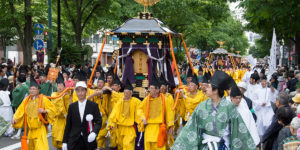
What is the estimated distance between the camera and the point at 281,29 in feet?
60.7

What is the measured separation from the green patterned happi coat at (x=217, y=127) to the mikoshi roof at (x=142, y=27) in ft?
19.4

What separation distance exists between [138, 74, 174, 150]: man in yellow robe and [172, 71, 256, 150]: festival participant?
11.8 feet

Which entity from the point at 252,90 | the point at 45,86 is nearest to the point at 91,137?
the point at 252,90

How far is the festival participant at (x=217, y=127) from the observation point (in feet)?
16.0

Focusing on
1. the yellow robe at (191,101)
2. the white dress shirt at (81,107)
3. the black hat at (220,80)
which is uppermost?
the black hat at (220,80)

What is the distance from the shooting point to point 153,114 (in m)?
8.73

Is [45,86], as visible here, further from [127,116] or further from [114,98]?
[127,116]

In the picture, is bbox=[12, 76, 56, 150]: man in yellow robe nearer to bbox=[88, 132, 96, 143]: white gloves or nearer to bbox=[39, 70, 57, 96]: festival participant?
bbox=[88, 132, 96, 143]: white gloves

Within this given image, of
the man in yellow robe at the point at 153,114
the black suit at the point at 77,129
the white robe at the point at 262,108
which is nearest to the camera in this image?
the black suit at the point at 77,129

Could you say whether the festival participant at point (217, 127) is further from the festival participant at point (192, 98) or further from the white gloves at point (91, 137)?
the festival participant at point (192, 98)

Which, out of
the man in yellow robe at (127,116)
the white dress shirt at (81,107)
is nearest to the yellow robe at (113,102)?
→ the man in yellow robe at (127,116)

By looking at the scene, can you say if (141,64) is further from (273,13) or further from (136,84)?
(273,13)

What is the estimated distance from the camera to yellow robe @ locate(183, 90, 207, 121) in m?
9.85

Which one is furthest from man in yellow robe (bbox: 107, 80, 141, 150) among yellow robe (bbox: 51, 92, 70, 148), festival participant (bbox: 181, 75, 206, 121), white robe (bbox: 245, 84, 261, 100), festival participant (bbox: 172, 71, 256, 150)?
festival participant (bbox: 172, 71, 256, 150)
